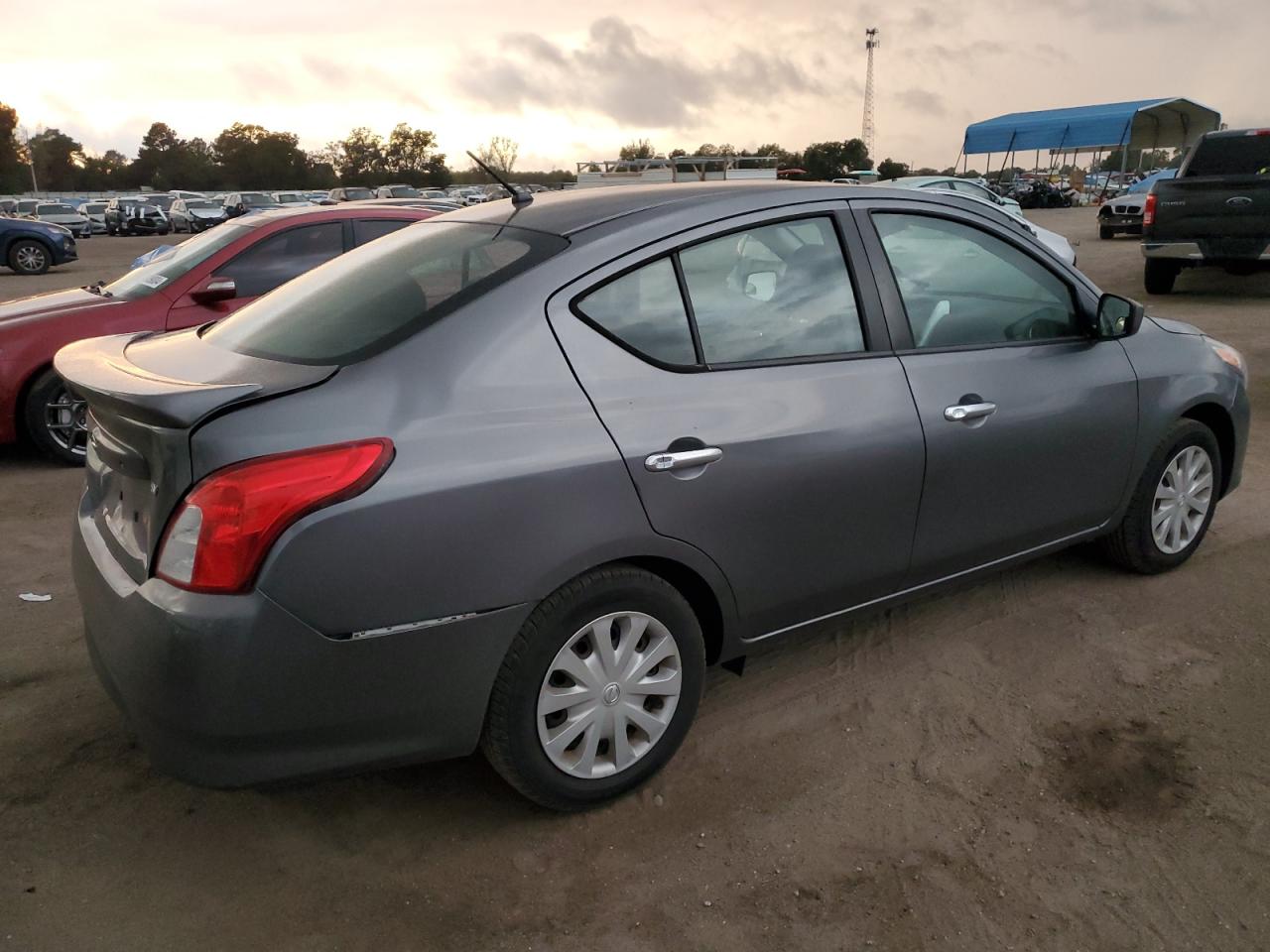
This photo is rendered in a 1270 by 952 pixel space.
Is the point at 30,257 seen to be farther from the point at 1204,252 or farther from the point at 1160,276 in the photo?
the point at 1204,252

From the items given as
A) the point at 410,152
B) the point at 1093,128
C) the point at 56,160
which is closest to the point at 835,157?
the point at 1093,128

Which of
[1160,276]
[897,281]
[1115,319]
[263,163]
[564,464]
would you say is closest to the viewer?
[564,464]

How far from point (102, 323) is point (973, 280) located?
5.03m

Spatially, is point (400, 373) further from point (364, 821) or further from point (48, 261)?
point (48, 261)

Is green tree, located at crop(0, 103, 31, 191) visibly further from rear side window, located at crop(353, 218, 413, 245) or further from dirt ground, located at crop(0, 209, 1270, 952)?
dirt ground, located at crop(0, 209, 1270, 952)

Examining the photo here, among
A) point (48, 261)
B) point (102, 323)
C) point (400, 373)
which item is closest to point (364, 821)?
point (400, 373)

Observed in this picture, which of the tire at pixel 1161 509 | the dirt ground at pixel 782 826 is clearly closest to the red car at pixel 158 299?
the dirt ground at pixel 782 826

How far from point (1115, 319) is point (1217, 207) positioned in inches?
373

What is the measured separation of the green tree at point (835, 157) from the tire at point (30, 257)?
4698 cm

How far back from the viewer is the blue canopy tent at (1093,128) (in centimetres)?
4625

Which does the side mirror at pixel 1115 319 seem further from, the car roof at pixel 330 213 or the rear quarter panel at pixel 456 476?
the car roof at pixel 330 213

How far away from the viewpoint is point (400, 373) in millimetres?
2359

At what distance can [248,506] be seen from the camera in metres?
2.15

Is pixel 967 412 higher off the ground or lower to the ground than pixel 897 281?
lower
